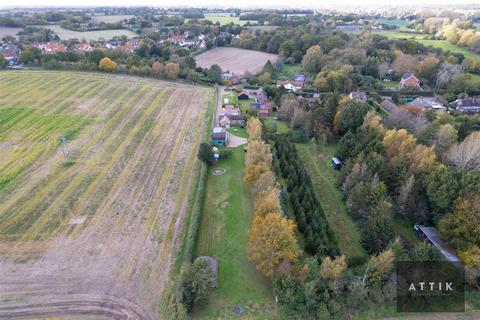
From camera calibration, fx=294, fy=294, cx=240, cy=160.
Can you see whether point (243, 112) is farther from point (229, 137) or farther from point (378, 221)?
point (378, 221)

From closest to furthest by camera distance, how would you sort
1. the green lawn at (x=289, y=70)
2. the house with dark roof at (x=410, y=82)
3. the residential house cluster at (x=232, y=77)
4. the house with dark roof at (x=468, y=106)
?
the house with dark roof at (x=468, y=106), the house with dark roof at (x=410, y=82), the residential house cluster at (x=232, y=77), the green lawn at (x=289, y=70)

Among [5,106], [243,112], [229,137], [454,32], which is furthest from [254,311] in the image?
[454,32]

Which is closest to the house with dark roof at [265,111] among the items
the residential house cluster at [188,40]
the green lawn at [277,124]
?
the green lawn at [277,124]

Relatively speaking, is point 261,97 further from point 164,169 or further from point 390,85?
point 390,85

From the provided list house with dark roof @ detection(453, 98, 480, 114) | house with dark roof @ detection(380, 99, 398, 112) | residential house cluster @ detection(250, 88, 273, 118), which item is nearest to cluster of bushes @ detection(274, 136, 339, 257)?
residential house cluster @ detection(250, 88, 273, 118)

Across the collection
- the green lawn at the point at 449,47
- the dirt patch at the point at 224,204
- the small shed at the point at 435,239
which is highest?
the green lawn at the point at 449,47

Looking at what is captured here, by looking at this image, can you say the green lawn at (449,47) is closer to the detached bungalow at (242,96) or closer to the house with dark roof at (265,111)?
the detached bungalow at (242,96)

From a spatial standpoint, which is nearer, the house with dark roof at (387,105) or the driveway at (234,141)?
the driveway at (234,141)

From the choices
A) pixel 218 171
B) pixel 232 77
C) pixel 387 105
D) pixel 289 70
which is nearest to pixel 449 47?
pixel 289 70
